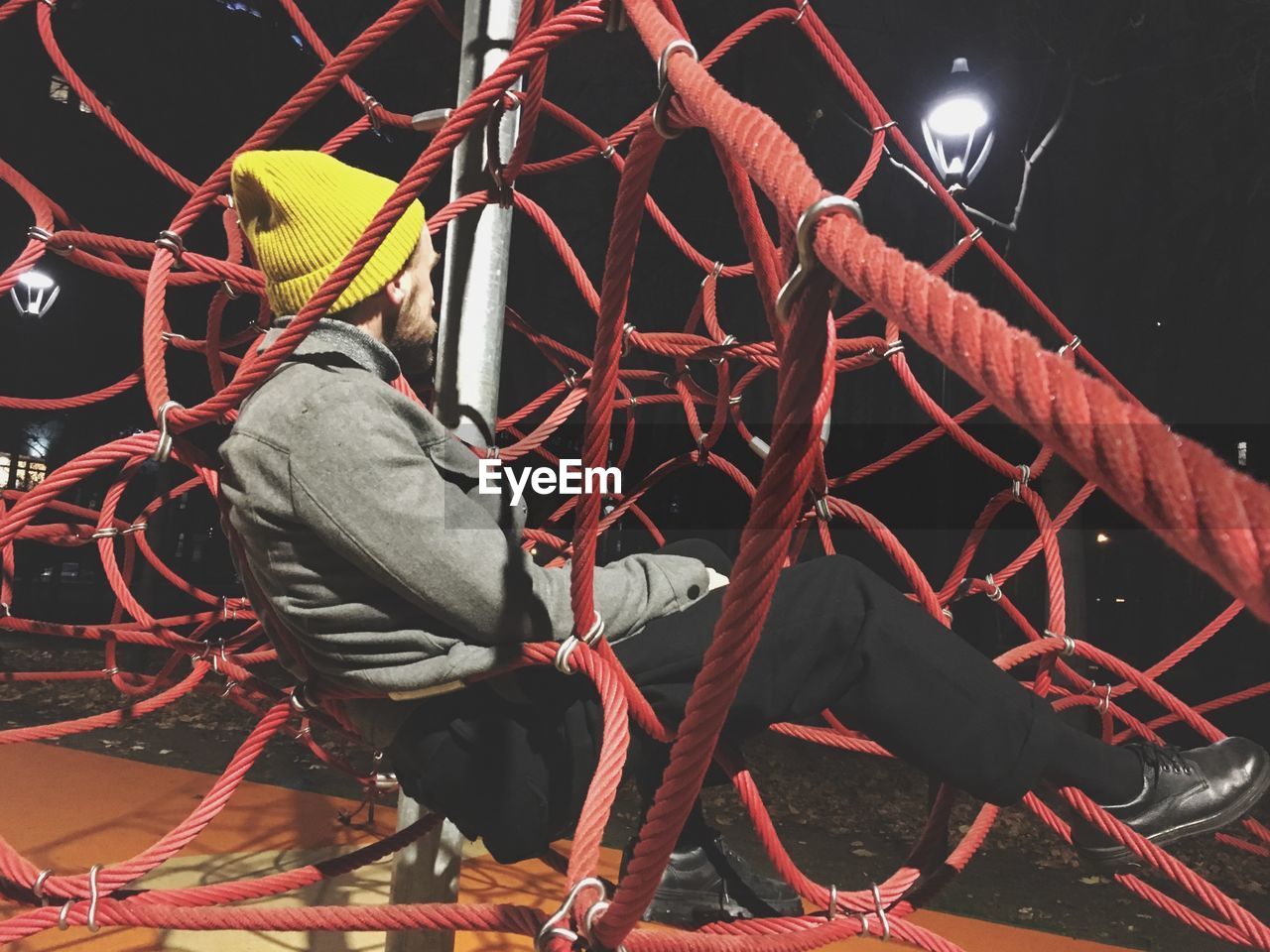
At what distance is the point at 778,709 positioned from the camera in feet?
2.55

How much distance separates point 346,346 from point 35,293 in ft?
14.3

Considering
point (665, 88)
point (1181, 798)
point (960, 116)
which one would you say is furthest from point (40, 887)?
point (960, 116)

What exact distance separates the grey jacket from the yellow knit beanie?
115mm

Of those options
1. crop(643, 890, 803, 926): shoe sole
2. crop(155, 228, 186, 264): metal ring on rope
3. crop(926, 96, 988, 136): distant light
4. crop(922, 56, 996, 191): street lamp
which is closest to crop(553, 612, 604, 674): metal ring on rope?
crop(155, 228, 186, 264): metal ring on rope

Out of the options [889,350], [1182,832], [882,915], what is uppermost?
[889,350]

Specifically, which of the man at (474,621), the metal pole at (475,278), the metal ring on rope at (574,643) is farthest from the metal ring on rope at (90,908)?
the metal pole at (475,278)

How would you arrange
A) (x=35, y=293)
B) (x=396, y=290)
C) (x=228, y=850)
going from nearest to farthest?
(x=396, y=290) → (x=228, y=850) → (x=35, y=293)

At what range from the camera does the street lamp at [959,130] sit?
2.44 meters

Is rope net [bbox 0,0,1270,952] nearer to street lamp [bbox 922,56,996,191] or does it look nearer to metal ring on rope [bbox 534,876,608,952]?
metal ring on rope [bbox 534,876,608,952]

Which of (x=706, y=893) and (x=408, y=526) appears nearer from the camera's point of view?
(x=408, y=526)

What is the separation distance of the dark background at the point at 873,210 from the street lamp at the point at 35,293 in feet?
0.77

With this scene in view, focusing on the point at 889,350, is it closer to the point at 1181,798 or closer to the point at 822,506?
the point at 822,506

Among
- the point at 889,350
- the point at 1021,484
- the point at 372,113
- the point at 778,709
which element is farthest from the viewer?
the point at 372,113

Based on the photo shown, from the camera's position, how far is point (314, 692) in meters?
0.82
